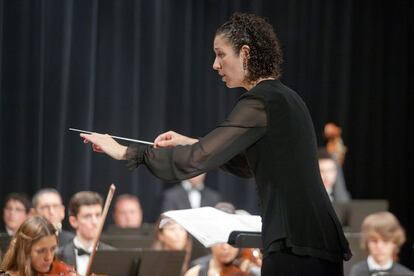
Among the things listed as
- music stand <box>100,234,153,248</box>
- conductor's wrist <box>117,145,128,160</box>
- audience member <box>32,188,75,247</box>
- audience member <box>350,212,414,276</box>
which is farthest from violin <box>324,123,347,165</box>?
conductor's wrist <box>117,145,128,160</box>

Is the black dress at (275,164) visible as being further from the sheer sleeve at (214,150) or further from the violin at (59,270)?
the violin at (59,270)

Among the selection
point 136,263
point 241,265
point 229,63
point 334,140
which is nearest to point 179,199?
point 334,140

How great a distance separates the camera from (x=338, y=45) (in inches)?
390

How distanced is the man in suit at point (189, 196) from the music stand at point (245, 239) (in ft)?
19.2

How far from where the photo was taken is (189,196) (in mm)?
8578

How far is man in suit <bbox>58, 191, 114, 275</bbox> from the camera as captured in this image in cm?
545

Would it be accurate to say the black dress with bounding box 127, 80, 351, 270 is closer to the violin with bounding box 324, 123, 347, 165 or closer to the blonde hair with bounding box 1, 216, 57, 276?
the blonde hair with bounding box 1, 216, 57, 276

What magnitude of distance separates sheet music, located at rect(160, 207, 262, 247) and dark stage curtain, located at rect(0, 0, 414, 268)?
5.71m

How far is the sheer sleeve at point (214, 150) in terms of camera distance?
8.25 ft

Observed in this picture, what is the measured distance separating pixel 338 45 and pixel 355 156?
1.27 m

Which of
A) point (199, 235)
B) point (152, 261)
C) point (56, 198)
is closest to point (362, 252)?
point (152, 261)

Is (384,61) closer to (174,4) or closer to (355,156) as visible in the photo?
(355,156)

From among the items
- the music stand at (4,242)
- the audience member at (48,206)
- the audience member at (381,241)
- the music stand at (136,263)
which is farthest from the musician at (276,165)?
the audience member at (48,206)

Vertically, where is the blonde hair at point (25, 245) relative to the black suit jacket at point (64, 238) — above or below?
above
